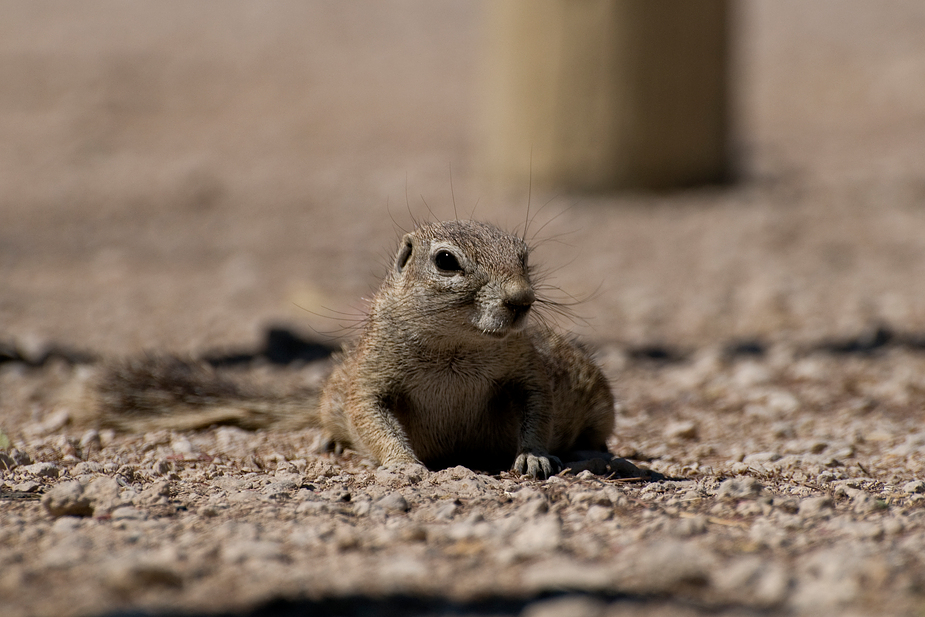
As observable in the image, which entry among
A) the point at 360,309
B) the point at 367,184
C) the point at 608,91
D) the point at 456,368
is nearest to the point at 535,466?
the point at 456,368

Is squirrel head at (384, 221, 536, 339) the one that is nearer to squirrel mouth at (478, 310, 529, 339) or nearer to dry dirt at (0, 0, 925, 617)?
squirrel mouth at (478, 310, 529, 339)

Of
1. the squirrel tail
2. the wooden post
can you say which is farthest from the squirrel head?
the wooden post

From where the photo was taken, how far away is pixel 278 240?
8523 millimetres

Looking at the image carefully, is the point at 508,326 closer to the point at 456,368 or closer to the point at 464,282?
the point at 464,282

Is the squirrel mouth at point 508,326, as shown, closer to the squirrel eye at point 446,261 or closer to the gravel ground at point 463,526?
the squirrel eye at point 446,261

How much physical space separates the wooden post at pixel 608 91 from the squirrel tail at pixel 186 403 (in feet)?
16.3

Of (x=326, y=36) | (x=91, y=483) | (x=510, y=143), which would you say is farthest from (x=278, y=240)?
(x=326, y=36)

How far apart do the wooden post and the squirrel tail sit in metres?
4.96

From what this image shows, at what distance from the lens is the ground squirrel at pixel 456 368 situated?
331cm

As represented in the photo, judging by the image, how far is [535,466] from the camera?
334 centimetres

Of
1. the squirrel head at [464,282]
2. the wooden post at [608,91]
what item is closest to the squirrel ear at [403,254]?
the squirrel head at [464,282]

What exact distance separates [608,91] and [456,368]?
18.9 feet

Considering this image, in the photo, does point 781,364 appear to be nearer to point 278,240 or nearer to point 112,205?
point 278,240

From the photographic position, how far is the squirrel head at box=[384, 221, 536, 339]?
127 inches
